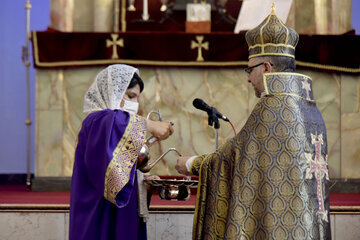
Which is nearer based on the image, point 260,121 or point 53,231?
point 260,121

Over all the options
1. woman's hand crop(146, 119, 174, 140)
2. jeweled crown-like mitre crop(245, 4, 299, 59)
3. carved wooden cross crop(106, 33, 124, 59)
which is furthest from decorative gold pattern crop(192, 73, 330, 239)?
carved wooden cross crop(106, 33, 124, 59)

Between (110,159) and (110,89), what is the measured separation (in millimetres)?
481

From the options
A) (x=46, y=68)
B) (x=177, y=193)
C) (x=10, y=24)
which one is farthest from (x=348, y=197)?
(x=10, y=24)

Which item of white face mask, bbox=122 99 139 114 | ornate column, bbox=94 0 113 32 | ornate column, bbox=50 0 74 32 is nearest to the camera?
white face mask, bbox=122 99 139 114

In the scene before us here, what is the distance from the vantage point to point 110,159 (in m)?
3.83

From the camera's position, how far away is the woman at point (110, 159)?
152 inches

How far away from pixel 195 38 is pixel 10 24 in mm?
3027

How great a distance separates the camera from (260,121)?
3.71 m

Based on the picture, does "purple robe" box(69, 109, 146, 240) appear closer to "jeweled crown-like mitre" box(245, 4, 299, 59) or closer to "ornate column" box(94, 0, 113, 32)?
"jeweled crown-like mitre" box(245, 4, 299, 59)

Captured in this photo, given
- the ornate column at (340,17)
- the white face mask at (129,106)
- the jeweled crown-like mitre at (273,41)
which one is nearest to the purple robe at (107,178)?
the white face mask at (129,106)

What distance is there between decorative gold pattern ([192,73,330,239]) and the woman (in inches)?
21.8

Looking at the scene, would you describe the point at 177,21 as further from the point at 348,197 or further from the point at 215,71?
the point at 348,197

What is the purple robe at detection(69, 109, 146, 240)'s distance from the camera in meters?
3.85

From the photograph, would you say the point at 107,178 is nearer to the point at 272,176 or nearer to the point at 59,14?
the point at 272,176
